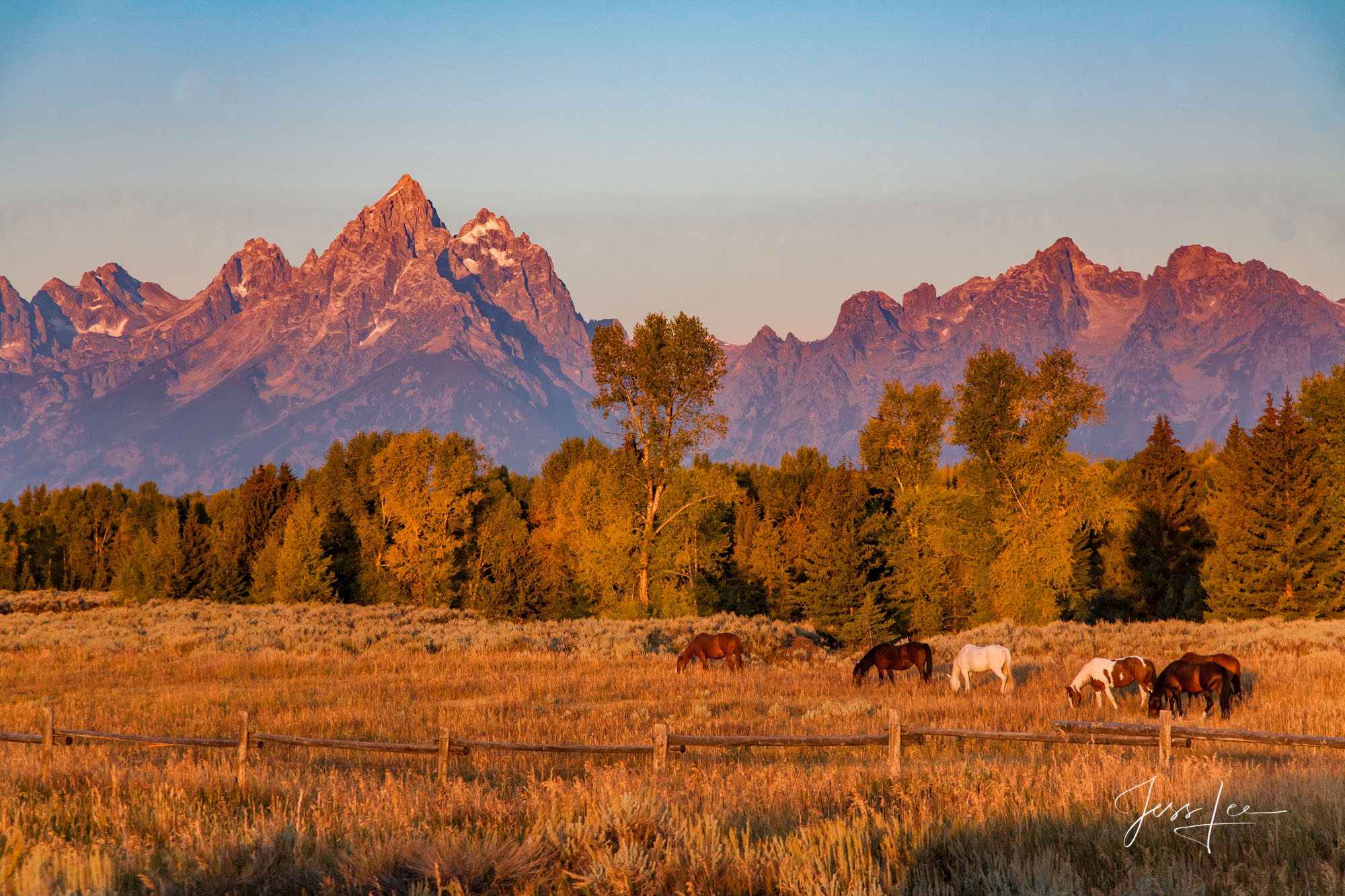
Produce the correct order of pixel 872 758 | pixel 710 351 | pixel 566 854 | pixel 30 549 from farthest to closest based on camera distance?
pixel 30 549
pixel 710 351
pixel 872 758
pixel 566 854

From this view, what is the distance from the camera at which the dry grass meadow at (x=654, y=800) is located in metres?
6.59

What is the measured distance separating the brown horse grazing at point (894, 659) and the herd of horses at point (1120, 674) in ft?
0.06

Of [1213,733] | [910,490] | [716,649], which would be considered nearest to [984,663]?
[716,649]

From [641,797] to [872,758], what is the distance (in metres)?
6.50

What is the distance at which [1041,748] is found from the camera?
13.9m

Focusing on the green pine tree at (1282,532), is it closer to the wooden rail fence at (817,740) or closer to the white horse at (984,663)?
the white horse at (984,663)

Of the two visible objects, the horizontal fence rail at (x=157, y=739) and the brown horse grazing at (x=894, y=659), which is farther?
the brown horse grazing at (x=894, y=659)

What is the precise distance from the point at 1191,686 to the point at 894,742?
8917 millimetres

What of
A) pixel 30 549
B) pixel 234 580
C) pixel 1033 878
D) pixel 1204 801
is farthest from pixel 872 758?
pixel 30 549

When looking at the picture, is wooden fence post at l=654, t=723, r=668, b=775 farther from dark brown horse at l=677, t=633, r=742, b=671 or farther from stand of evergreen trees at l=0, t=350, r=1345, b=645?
stand of evergreen trees at l=0, t=350, r=1345, b=645

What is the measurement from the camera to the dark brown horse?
2784cm

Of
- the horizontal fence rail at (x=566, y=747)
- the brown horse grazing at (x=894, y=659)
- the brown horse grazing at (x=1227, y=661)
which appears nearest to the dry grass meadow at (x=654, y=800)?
the horizontal fence rail at (x=566, y=747)

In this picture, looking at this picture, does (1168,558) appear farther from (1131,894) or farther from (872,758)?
(1131,894)

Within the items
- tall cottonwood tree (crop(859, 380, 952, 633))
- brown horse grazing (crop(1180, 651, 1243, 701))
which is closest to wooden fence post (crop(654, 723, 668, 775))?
brown horse grazing (crop(1180, 651, 1243, 701))
